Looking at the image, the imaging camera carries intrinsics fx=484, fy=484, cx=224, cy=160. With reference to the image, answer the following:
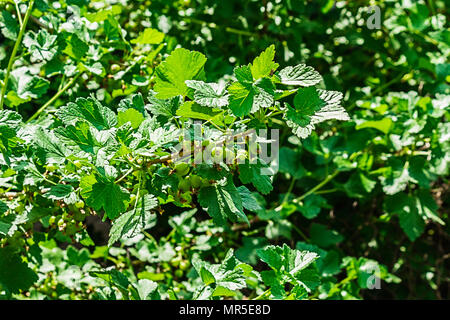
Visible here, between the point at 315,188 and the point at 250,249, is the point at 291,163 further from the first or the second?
the point at 250,249

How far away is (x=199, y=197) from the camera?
901mm

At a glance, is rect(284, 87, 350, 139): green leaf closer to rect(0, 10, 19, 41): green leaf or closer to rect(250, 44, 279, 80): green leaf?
rect(250, 44, 279, 80): green leaf

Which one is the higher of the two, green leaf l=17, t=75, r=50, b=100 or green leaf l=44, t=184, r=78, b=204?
green leaf l=17, t=75, r=50, b=100

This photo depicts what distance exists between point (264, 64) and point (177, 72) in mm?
193

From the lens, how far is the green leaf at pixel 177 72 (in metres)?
0.92

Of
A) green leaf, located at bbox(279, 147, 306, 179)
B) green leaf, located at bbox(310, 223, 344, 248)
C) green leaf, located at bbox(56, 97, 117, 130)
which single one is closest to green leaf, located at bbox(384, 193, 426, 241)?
green leaf, located at bbox(310, 223, 344, 248)

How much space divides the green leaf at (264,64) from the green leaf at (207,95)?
0.07m

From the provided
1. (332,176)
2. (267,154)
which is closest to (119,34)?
(267,154)

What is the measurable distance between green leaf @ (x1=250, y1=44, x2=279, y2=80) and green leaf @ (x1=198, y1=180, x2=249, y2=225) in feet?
0.70

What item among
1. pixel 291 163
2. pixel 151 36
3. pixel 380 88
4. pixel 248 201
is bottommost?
pixel 291 163

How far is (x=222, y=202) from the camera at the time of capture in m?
0.89

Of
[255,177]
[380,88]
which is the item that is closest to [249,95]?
[255,177]

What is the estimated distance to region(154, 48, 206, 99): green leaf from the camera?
0.92 meters

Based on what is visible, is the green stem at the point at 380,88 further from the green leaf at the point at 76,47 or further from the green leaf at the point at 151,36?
the green leaf at the point at 76,47
